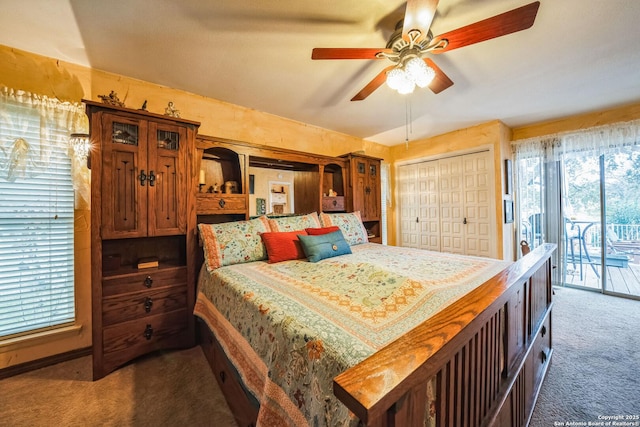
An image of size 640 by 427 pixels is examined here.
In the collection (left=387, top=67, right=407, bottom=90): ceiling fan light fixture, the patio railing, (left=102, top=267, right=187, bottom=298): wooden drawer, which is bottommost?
(left=102, top=267, right=187, bottom=298): wooden drawer

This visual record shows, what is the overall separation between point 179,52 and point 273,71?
742 millimetres

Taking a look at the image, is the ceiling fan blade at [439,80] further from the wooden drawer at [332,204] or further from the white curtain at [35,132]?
the white curtain at [35,132]

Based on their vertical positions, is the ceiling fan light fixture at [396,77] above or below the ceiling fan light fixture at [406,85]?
above

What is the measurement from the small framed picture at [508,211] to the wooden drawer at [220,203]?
3.63 metres

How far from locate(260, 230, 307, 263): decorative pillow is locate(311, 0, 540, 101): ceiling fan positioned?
56.4 inches

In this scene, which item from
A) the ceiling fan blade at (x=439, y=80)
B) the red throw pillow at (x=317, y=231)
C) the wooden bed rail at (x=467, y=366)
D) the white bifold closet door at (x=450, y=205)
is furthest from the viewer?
the white bifold closet door at (x=450, y=205)

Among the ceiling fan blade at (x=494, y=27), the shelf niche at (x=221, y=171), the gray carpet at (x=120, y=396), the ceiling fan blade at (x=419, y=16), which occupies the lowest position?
the gray carpet at (x=120, y=396)

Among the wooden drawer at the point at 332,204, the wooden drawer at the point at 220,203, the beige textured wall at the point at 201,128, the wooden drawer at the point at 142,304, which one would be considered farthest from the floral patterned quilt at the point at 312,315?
the wooden drawer at the point at 332,204

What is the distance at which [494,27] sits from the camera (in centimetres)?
126

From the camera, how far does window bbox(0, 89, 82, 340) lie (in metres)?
1.81

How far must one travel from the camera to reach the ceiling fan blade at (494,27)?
115cm

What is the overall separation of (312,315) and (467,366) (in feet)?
1.92

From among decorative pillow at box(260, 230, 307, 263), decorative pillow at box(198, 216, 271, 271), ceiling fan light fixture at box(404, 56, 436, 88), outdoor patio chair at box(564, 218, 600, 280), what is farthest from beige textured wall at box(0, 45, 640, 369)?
ceiling fan light fixture at box(404, 56, 436, 88)

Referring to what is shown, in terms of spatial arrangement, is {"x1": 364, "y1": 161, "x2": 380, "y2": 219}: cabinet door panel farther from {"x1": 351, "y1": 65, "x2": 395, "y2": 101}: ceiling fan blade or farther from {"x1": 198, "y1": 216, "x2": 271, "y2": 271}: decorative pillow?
{"x1": 198, "y1": 216, "x2": 271, "y2": 271}: decorative pillow
